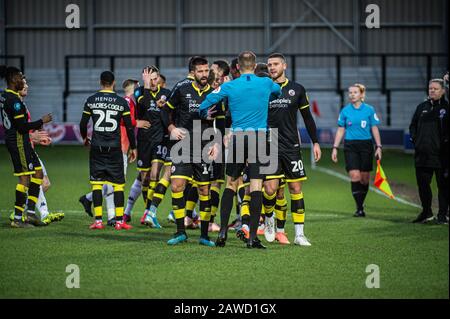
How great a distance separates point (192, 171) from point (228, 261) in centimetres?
171

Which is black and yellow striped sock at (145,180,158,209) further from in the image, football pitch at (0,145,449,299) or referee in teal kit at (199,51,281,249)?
referee in teal kit at (199,51,281,249)

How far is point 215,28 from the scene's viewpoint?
1484 inches

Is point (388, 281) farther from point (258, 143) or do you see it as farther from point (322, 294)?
point (258, 143)

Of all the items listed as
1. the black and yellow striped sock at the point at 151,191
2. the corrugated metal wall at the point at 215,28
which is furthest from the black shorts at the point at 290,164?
the corrugated metal wall at the point at 215,28

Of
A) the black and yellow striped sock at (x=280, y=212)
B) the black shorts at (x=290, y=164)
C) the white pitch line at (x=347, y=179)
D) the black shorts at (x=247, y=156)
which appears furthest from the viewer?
the white pitch line at (x=347, y=179)

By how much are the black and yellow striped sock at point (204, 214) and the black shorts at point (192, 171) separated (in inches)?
8.4

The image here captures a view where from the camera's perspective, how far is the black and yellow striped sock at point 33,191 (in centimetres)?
1260

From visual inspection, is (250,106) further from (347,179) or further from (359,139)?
(347,179)

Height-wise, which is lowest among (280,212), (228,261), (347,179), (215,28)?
(347,179)

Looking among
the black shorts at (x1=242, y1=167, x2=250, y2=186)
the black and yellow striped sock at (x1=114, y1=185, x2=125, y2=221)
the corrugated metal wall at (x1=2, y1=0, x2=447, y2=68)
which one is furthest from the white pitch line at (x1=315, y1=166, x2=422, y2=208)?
the corrugated metal wall at (x1=2, y1=0, x2=447, y2=68)

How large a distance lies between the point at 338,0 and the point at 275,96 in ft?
90.1

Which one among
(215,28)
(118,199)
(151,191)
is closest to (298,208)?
(118,199)

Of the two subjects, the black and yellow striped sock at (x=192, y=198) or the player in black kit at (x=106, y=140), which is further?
the player in black kit at (x=106, y=140)

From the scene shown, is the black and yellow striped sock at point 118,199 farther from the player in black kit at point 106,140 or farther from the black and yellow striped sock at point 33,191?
the black and yellow striped sock at point 33,191
